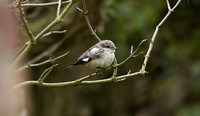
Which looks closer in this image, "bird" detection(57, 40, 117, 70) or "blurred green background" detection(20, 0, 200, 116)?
"bird" detection(57, 40, 117, 70)

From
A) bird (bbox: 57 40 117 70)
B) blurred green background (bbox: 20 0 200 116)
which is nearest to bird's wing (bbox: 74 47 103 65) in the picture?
bird (bbox: 57 40 117 70)

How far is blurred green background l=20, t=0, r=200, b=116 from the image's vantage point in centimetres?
880

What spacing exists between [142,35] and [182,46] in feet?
4.70

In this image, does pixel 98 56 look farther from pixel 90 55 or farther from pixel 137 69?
pixel 137 69

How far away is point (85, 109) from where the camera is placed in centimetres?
948

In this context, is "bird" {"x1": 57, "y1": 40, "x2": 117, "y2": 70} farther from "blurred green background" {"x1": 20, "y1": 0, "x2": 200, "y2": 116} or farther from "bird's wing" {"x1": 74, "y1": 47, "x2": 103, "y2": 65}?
"blurred green background" {"x1": 20, "y1": 0, "x2": 200, "y2": 116}

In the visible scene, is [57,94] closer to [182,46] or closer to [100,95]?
[100,95]

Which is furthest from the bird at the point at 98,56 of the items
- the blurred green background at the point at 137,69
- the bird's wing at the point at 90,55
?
the blurred green background at the point at 137,69

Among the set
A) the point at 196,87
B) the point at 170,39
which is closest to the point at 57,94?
the point at 170,39

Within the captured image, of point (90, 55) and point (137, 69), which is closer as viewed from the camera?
point (90, 55)

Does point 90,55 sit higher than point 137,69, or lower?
higher

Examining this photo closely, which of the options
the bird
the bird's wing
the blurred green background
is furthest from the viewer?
the blurred green background

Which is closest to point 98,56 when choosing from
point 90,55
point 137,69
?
point 90,55

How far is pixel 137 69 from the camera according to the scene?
904cm
